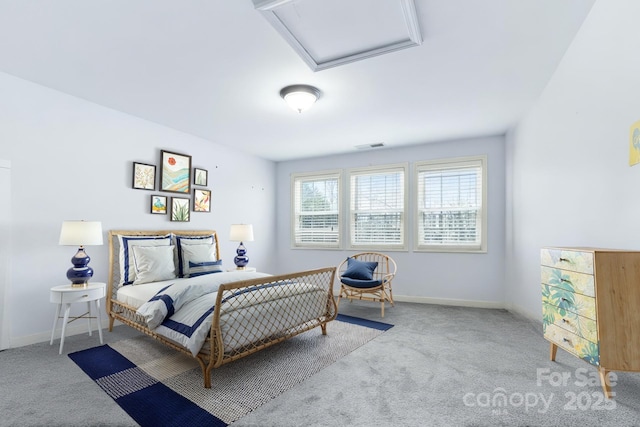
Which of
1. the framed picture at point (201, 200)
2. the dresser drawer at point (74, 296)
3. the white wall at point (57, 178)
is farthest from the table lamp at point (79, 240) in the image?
the framed picture at point (201, 200)

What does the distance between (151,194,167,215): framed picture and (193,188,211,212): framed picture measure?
18.2 inches

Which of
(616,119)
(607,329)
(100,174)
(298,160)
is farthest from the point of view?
(298,160)

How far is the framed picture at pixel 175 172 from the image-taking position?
4275 millimetres

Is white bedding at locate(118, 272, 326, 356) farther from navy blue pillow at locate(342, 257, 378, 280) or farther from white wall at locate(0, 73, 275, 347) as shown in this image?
navy blue pillow at locate(342, 257, 378, 280)

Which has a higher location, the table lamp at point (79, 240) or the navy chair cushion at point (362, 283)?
the table lamp at point (79, 240)

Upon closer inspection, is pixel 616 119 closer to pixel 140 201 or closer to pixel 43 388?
pixel 43 388

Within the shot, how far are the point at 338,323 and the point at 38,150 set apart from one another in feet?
12.1

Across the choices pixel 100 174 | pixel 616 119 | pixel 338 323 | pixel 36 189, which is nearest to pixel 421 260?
pixel 338 323

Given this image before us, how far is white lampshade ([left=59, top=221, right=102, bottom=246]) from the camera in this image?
298cm

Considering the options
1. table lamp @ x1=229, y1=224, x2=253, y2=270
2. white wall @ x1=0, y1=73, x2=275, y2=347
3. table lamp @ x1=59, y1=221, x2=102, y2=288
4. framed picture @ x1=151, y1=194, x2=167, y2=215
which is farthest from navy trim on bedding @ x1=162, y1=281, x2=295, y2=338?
table lamp @ x1=229, y1=224, x2=253, y2=270

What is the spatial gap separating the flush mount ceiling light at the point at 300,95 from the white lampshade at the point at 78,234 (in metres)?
2.32

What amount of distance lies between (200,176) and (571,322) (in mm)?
4611

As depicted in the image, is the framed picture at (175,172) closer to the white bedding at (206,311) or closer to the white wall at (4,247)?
the white wall at (4,247)

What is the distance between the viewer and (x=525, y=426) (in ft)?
5.83
